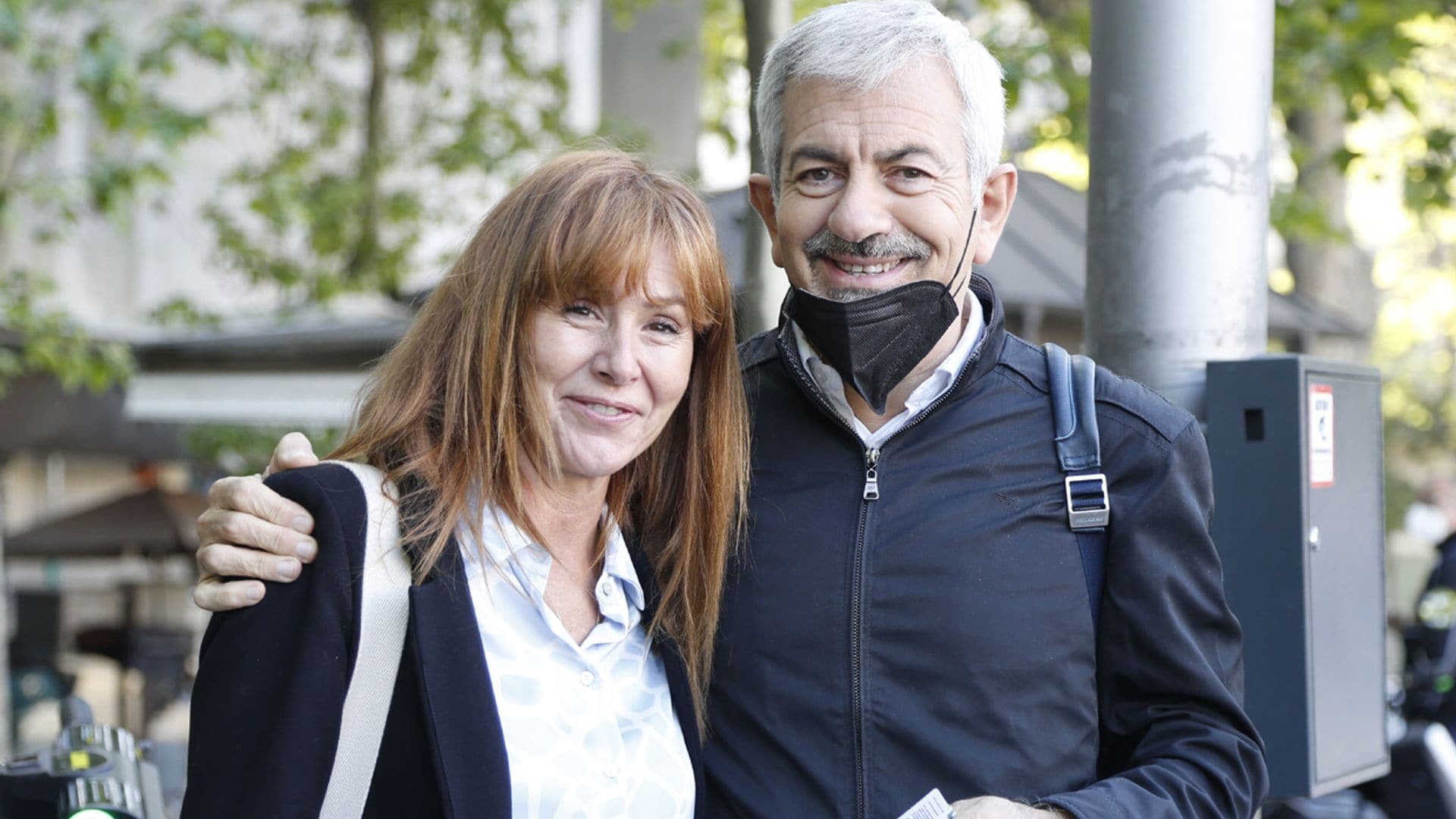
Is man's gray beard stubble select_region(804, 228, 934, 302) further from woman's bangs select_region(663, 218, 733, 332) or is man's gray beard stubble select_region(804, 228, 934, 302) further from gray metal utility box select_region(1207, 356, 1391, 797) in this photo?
gray metal utility box select_region(1207, 356, 1391, 797)

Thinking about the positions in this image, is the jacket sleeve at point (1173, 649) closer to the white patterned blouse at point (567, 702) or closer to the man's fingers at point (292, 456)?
Answer: the white patterned blouse at point (567, 702)

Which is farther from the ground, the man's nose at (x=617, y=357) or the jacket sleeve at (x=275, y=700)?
the man's nose at (x=617, y=357)

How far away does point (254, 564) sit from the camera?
6.48 feet

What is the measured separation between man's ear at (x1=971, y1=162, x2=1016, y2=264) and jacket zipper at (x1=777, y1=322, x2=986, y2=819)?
18 centimetres

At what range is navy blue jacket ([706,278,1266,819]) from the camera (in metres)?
2.24

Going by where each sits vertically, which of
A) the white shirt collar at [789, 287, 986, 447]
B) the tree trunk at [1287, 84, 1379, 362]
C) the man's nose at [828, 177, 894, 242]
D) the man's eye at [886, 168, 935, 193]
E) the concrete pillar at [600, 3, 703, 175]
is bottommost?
the white shirt collar at [789, 287, 986, 447]

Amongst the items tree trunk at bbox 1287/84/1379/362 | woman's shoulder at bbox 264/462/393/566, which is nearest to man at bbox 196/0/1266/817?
woman's shoulder at bbox 264/462/393/566

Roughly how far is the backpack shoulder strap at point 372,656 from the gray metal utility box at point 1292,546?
150 centimetres

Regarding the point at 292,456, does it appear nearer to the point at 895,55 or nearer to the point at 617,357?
the point at 617,357

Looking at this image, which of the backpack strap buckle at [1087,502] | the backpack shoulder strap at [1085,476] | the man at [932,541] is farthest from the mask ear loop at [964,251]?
the backpack strap buckle at [1087,502]

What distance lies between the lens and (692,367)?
2529mm

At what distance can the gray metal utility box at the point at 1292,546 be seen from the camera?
2.65 metres

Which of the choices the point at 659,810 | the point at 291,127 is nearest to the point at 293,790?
the point at 659,810

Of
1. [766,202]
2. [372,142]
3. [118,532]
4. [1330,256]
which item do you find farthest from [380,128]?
[766,202]
